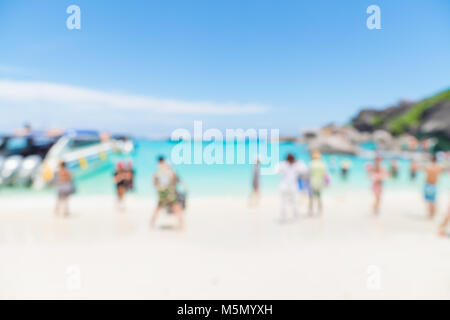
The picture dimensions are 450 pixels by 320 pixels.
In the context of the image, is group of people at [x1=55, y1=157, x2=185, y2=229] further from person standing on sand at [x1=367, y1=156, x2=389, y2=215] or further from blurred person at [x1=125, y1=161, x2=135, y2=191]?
person standing on sand at [x1=367, y1=156, x2=389, y2=215]

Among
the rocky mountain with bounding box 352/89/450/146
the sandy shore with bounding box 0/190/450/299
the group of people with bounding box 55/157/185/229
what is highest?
the rocky mountain with bounding box 352/89/450/146

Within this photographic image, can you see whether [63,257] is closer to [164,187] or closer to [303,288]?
[164,187]

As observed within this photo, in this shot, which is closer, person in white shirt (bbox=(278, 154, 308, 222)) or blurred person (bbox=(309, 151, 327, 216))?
person in white shirt (bbox=(278, 154, 308, 222))

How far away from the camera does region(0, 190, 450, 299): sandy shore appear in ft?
10.4

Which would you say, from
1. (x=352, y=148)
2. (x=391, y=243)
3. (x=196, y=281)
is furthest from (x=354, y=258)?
(x=352, y=148)

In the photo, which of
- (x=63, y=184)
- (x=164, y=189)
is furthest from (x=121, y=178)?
(x=164, y=189)

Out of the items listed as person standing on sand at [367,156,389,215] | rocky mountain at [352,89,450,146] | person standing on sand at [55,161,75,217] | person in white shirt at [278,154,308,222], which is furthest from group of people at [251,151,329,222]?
rocky mountain at [352,89,450,146]

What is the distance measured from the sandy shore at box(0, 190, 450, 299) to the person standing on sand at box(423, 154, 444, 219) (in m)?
0.51

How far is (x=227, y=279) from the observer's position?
3.52 metres

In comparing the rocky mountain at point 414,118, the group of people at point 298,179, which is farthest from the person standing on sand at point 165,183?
the rocky mountain at point 414,118

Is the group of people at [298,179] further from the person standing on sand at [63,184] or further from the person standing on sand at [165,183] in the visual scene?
the person standing on sand at [63,184]

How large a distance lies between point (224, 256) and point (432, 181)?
5391 mm

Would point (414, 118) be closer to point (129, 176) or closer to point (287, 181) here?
point (287, 181)

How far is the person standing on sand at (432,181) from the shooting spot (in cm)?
679
